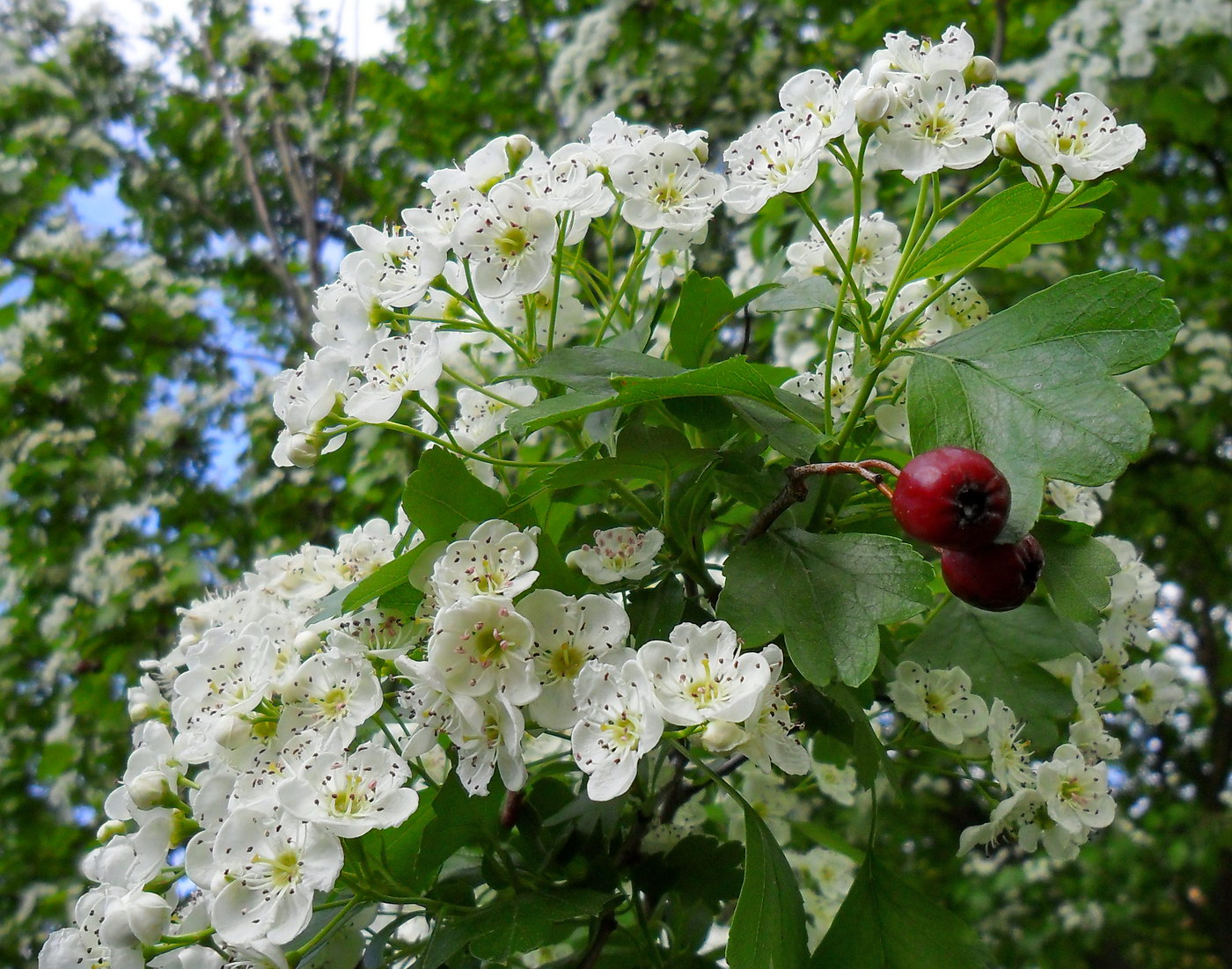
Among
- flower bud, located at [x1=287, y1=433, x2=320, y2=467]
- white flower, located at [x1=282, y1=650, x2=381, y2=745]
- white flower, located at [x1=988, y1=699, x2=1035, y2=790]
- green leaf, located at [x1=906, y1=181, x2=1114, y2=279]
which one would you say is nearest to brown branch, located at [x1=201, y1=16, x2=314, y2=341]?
flower bud, located at [x1=287, y1=433, x2=320, y2=467]

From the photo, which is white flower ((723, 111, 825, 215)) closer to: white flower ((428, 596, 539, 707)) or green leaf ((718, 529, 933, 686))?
green leaf ((718, 529, 933, 686))

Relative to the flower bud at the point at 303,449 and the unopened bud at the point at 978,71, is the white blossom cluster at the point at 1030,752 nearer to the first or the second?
the unopened bud at the point at 978,71

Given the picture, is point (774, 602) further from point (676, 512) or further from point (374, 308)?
point (374, 308)

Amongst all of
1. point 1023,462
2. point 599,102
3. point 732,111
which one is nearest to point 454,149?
point 599,102

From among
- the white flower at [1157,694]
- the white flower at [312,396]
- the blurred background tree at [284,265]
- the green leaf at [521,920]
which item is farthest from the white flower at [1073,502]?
the blurred background tree at [284,265]

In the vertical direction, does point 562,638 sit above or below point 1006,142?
below

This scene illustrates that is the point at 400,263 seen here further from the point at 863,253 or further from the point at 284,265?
the point at 284,265

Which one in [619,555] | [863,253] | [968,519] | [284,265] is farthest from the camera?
[284,265]

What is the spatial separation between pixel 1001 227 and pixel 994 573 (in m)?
0.37

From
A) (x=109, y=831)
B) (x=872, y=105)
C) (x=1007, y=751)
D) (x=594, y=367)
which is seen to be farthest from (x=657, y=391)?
(x=109, y=831)

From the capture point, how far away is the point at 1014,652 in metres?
1.00

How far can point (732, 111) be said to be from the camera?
11.9ft

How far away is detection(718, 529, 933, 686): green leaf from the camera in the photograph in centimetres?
78

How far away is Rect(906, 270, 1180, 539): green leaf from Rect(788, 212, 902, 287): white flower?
29 cm
